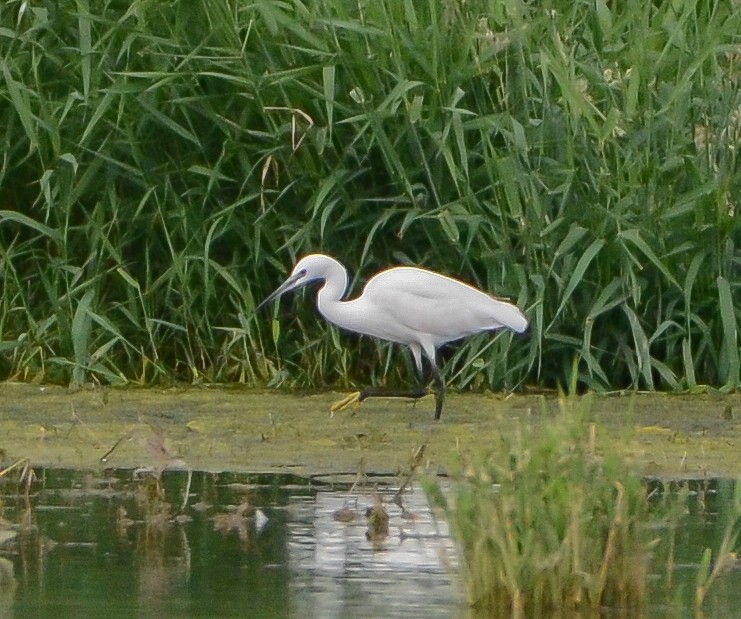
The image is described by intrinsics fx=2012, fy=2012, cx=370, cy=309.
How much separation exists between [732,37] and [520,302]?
4.11 ft

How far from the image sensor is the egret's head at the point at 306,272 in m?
6.77

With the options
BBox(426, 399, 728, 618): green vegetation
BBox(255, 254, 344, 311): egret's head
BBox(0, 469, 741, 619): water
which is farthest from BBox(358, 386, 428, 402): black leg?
BBox(426, 399, 728, 618): green vegetation

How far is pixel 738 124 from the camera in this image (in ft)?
22.3

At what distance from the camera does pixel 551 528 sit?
12.1 feet

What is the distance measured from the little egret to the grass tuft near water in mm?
2796

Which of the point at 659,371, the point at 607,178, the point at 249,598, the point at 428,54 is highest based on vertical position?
the point at 428,54

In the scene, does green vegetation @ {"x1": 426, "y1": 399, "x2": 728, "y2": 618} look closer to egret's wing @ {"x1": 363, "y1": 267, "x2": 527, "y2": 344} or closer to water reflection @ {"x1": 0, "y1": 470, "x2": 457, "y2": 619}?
water reflection @ {"x1": 0, "y1": 470, "x2": 457, "y2": 619}

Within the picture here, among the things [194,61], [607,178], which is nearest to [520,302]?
[607,178]

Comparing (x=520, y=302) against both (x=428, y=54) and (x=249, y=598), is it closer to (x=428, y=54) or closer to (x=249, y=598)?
(x=428, y=54)

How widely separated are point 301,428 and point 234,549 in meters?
1.86

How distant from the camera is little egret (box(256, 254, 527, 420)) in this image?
22.0 ft

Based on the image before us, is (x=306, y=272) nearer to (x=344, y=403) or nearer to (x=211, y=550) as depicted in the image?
(x=344, y=403)

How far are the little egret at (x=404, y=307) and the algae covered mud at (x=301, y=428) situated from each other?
0.20 metres

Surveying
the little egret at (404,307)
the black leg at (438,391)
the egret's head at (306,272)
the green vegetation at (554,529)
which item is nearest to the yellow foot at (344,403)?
the little egret at (404,307)
